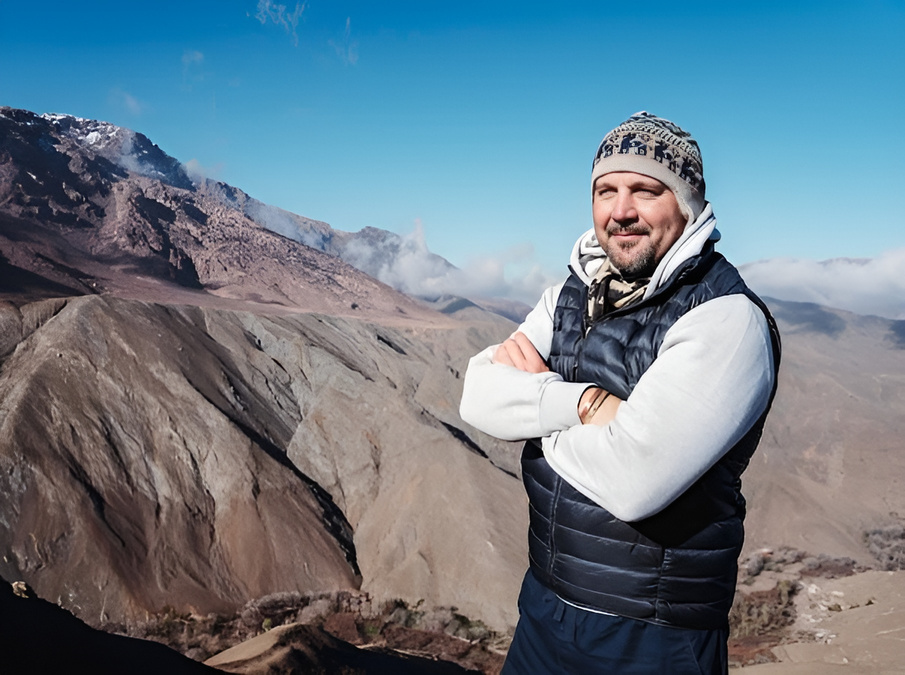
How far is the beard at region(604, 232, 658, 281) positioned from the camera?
1901 mm

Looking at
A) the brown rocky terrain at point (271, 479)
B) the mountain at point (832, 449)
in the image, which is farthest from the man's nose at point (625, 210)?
the mountain at point (832, 449)

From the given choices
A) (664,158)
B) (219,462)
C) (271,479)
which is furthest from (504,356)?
(219,462)

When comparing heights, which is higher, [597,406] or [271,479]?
[597,406]

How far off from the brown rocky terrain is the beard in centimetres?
769

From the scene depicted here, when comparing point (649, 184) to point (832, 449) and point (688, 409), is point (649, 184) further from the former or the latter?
point (832, 449)

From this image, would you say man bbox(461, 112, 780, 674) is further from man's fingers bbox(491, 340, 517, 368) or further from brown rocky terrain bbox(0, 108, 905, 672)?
brown rocky terrain bbox(0, 108, 905, 672)

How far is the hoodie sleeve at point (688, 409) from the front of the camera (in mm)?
1498

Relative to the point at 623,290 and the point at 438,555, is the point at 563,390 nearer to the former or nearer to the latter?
the point at 623,290

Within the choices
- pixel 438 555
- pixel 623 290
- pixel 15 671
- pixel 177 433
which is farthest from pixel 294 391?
pixel 623 290

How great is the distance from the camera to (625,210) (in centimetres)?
192

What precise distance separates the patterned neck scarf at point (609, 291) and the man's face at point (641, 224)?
68 mm

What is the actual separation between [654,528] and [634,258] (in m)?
0.82

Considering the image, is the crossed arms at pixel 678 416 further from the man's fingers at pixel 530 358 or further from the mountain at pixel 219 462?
the mountain at pixel 219 462

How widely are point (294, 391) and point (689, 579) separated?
1733cm
